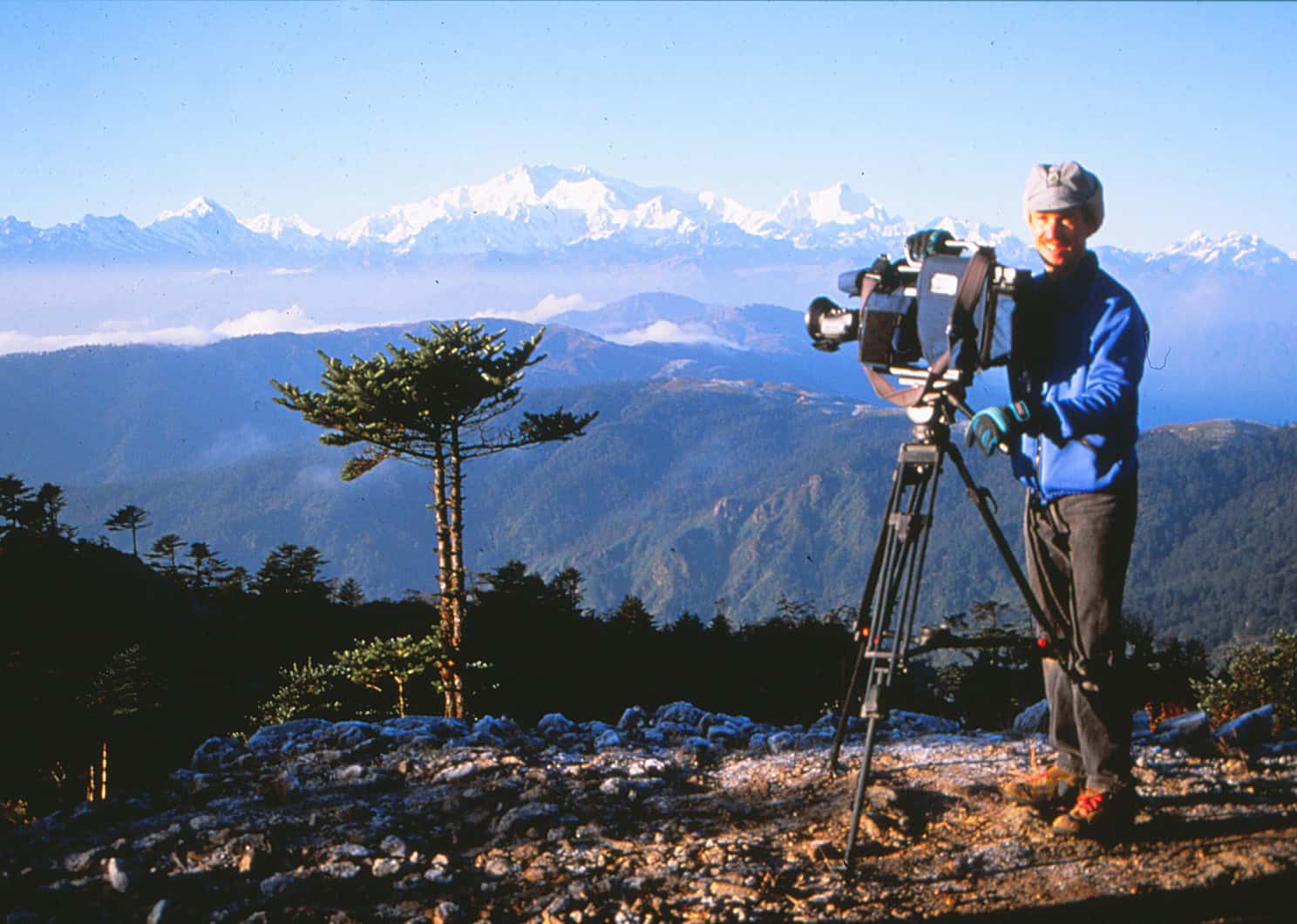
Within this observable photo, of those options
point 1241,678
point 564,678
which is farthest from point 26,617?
point 1241,678

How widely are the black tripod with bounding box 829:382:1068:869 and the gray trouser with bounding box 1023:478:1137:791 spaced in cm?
15

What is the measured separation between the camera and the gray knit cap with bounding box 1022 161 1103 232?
4.08 m

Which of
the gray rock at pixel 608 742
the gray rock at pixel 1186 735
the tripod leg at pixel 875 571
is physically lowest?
the gray rock at pixel 608 742

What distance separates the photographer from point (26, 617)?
37.7 m

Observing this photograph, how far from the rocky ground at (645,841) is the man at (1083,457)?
431mm

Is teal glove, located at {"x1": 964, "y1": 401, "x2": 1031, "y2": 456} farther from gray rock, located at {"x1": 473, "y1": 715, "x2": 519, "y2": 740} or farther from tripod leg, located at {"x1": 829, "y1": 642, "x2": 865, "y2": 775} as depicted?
gray rock, located at {"x1": 473, "y1": 715, "x2": 519, "y2": 740}

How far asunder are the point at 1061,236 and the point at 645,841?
11.5 ft

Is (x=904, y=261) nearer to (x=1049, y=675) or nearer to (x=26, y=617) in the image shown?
(x=1049, y=675)

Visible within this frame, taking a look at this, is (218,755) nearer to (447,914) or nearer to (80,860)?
(80,860)

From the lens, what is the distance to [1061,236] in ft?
13.7

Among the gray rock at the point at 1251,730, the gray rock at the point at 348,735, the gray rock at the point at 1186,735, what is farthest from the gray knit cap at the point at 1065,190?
the gray rock at the point at 348,735

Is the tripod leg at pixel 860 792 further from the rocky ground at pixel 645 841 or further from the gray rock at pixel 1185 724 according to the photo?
the gray rock at pixel 1185 724

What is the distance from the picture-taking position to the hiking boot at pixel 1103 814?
14.0 ft

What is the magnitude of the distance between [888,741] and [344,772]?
365 cm
